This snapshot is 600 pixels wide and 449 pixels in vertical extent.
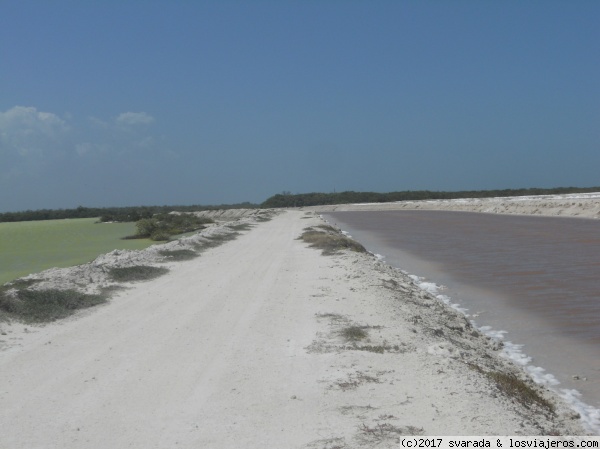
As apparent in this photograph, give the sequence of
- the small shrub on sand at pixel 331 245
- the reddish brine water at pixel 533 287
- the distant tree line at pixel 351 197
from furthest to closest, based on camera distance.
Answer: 1. the distant tree line at pixel 351 197
2. the small shrub on sand at pixel 331 245
3. the reddish brine water at pixel 533 287

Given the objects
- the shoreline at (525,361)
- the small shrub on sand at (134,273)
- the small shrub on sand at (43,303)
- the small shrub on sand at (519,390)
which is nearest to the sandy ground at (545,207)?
the shoreline at (525,361)

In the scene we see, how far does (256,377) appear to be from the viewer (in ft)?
22.5

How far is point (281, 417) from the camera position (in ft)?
18.6

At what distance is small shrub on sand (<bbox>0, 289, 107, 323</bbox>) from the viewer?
33.8 feet

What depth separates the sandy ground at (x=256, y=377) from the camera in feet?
17.5

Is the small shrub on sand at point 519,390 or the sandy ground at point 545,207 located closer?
the small shrub on sand at point 519,390

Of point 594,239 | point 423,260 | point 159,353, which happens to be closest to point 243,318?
point 159,353

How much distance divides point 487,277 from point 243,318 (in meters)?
7.91

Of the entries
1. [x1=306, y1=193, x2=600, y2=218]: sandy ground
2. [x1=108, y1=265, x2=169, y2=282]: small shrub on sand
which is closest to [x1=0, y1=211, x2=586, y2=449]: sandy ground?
[x1=108, y1=265, x2=169, y2=282]: small shrub on sand

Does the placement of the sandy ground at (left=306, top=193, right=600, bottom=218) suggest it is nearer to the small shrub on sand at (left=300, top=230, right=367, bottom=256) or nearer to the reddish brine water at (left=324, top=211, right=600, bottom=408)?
the reddish brine water at (left=324, top=211, right=600, bottom=408)

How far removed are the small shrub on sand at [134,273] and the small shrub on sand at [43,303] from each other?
2489mm

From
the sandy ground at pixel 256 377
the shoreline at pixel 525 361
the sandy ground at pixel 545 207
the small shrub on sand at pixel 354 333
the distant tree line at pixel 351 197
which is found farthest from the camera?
the distant tree line at pixel 351 197

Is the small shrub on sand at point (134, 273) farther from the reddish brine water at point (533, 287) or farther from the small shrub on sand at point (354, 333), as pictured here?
the small shrub on sand at point (354, 333)

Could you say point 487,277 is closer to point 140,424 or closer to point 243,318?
point 243,318
